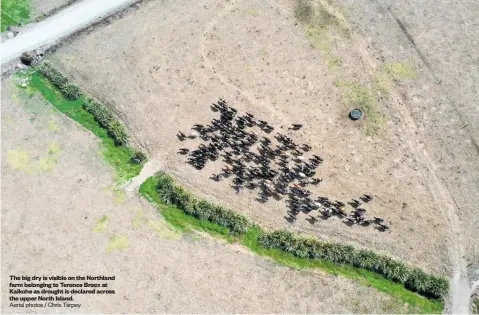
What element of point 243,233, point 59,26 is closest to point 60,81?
point 59,26

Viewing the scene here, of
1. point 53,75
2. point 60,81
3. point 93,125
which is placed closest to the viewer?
point 93,125

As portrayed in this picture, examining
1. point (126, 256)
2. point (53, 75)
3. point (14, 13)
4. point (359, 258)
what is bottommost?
point (126, 256)

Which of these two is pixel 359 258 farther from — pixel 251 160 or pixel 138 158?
pixel 138 158

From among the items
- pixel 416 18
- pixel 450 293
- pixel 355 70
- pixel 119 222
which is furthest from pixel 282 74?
pixel 450 293

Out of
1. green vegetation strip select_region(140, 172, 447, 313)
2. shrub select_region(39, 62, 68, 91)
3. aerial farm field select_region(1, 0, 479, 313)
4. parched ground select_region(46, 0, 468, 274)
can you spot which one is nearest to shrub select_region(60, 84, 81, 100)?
aerial farm field select_region(1, 0, 479, 313)

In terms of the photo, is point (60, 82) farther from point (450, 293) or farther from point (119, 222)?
point (450, 293)
